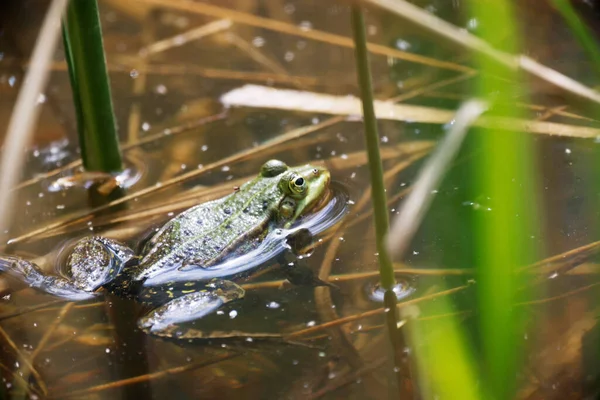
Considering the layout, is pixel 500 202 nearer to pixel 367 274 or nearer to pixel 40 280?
pixel 367 274

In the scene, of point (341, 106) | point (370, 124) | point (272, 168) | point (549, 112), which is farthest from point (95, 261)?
point (549, 112)

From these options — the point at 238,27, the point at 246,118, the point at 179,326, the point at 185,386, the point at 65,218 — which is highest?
the point at 238,27

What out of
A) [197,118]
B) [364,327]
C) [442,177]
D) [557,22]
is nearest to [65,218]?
[197,118]

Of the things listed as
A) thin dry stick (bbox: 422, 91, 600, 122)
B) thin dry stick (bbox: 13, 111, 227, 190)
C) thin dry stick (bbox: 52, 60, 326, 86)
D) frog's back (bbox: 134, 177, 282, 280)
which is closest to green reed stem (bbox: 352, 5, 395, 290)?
frog's back (bbox: 134, 177, 282, 280)

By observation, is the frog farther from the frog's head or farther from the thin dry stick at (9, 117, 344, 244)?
the thin dry stick at (9, 117, 344, 244)

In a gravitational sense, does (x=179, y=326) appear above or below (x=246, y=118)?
below

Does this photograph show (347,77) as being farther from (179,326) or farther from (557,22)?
(179,326)

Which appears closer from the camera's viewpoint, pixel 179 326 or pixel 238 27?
pixel 179 326

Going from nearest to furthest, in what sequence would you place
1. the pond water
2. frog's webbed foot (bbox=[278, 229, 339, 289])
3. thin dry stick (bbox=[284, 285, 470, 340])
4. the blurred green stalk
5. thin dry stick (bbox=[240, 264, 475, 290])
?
the blurred green stalk, the pond water, thin dry stick (bbox=[284, 285, 470, 340]), thin dry stick (bbox=[240, 264, 475, 290]), frog's webbed foot (bbox=[278, 229, 339, 289])
